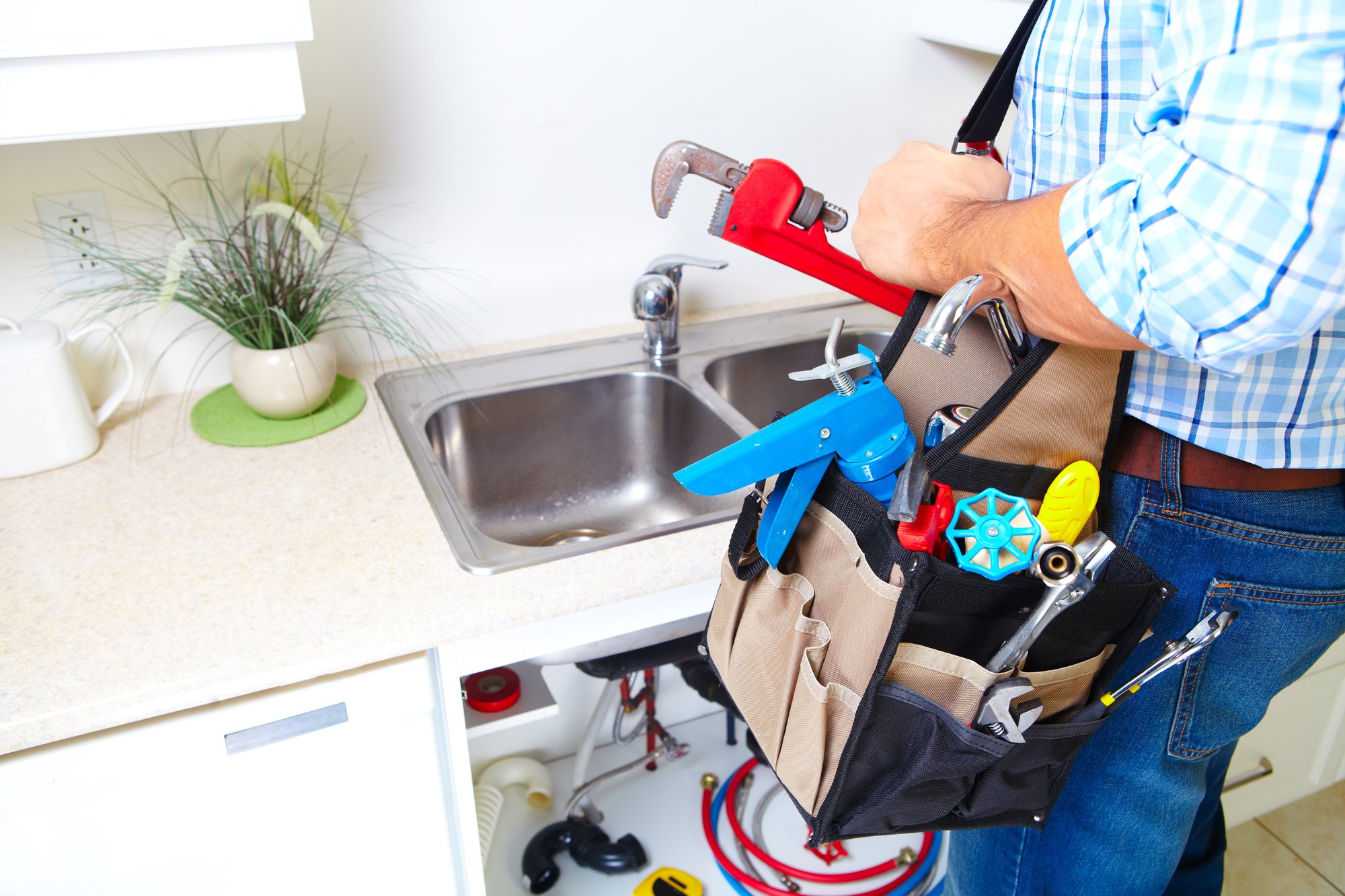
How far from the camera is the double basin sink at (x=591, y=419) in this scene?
1.36 meters

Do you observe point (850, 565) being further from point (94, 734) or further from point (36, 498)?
point (36, 498)

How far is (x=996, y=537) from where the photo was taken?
0.64m

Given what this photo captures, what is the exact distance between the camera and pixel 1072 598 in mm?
666

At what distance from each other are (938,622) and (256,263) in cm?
93

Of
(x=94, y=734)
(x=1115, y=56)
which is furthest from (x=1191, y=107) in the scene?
(x=94, y=734)

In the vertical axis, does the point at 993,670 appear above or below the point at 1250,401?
below

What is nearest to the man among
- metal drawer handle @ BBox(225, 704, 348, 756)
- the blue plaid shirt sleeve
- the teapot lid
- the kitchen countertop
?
the blue plaid shirt sleeve

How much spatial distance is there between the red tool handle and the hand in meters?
0.13

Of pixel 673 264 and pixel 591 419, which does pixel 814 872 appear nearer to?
pixel 591 419

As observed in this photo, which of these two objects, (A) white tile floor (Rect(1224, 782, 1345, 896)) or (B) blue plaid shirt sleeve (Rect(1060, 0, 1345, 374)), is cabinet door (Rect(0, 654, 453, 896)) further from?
(A) white tile floor (Rect(1224, 782, 1345, 896))

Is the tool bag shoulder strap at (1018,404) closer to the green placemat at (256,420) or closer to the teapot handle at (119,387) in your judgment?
the green placemat at (256,420)

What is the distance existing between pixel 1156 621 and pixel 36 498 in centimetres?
116

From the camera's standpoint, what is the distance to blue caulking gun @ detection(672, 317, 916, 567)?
0.66 m

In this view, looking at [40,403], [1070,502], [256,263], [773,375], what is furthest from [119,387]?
[1070,502]
